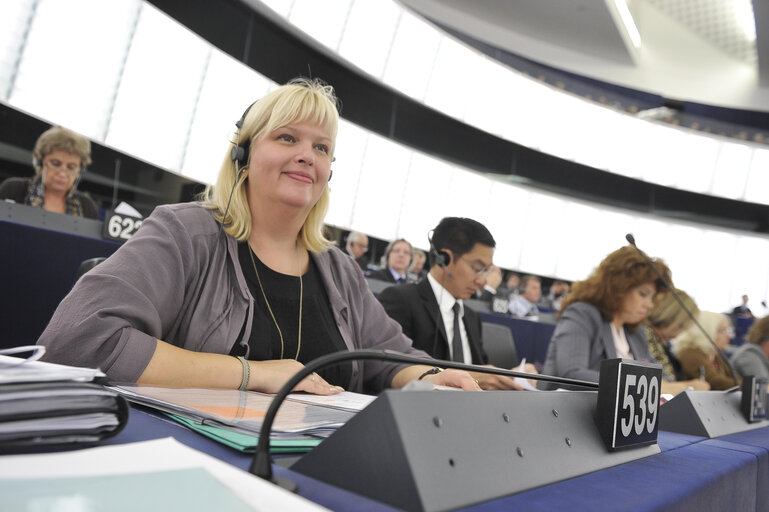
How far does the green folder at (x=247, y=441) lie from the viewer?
511 millimetres

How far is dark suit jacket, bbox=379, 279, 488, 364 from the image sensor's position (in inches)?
95.0

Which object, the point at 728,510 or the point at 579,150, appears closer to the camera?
the point at 728,510

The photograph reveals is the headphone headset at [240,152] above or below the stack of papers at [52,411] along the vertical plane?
above

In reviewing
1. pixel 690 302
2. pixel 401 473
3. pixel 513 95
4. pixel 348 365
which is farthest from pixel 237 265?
pixel 513 95

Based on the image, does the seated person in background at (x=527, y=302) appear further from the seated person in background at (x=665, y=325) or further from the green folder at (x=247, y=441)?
the green folder at (x=247, y=441)

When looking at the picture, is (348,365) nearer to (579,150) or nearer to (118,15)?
(118,15)

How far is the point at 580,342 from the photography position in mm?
2369

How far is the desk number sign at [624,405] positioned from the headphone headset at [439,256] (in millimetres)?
1679

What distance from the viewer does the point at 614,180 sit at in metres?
13.6

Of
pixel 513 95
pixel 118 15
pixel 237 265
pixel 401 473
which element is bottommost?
pixel 401 473

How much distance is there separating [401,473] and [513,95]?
496 inches

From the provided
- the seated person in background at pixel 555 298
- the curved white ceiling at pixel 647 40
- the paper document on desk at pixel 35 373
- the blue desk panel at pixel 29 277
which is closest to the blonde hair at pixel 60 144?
the blue desk panel at pixel 29 277

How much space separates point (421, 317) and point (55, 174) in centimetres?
239

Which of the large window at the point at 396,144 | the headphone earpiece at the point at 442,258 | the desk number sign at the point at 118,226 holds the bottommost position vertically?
the desk number sign at the point at 118,226
